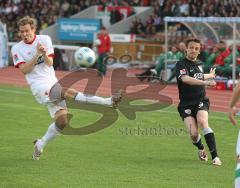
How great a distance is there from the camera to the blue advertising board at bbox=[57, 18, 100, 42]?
3484cm

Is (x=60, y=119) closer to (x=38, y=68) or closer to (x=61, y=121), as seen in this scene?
(x=61, y=121)

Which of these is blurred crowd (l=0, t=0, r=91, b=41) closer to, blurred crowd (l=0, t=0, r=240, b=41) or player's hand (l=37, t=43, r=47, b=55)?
blurred crowd (l=0, t=0, r=240, b=41)

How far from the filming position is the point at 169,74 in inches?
1035

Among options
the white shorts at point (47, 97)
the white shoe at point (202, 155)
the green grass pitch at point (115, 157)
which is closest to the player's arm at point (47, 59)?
the white shorts at point (47, 97)

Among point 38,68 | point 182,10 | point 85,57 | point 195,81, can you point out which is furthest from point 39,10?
point 195,81

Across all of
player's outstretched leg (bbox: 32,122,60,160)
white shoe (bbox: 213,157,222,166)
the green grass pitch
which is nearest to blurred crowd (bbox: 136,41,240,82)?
the green grass pitch

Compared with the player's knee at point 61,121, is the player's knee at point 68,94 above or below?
above

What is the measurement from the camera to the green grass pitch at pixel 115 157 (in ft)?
30.4

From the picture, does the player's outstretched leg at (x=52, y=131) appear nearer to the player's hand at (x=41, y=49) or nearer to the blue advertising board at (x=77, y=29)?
the player's hand at (x=41, y=49)

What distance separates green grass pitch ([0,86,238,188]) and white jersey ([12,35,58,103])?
105 cm

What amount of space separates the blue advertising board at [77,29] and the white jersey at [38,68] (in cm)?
2393

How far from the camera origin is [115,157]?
11.2m

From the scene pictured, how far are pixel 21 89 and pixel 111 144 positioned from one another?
11404 millimetres

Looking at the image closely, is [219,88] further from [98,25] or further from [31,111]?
[98,25]
